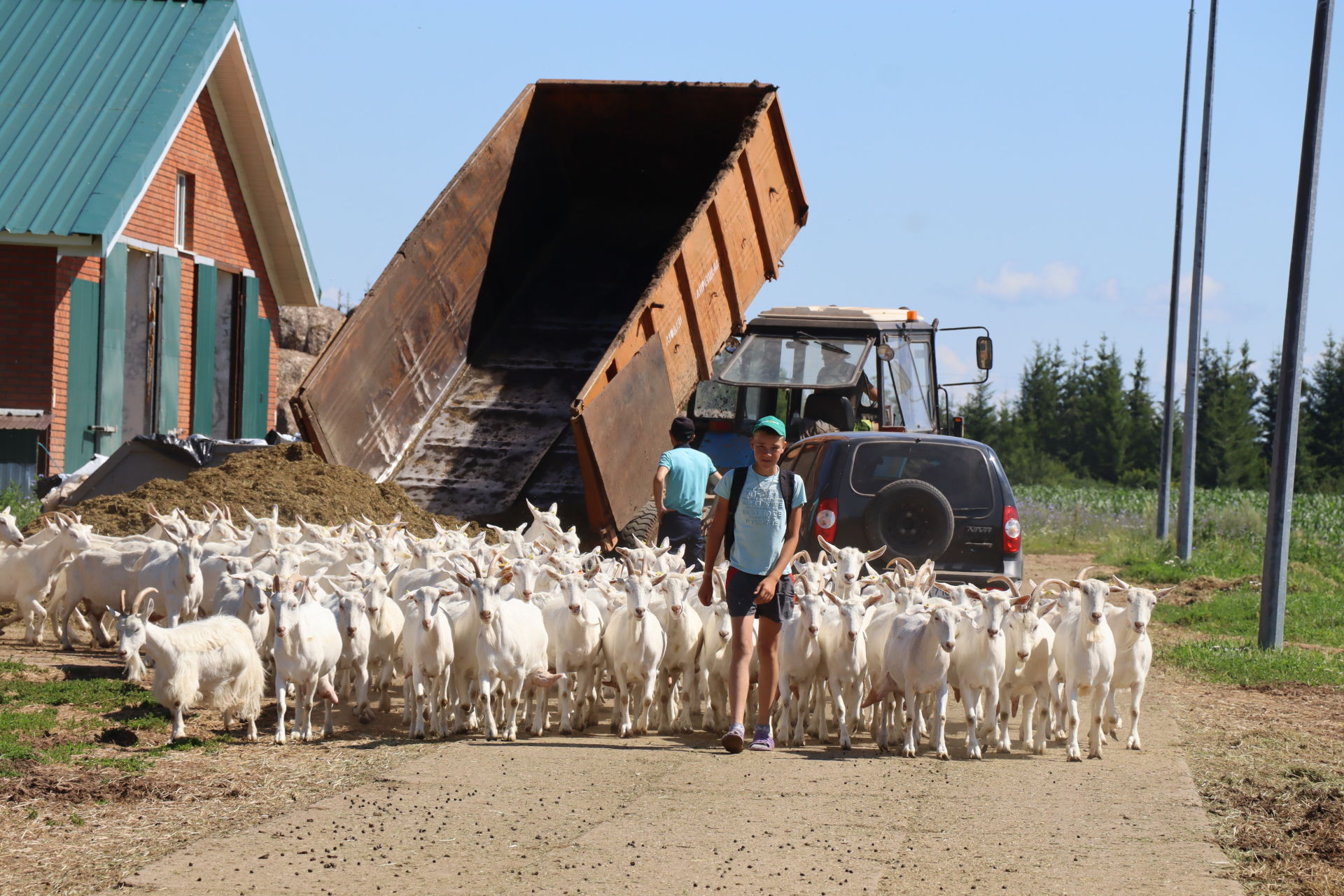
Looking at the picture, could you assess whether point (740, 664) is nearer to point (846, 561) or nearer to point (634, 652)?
point (634, 652)

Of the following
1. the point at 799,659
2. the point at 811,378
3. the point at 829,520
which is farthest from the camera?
the point at 811,378

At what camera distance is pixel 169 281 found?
20438 millimetres

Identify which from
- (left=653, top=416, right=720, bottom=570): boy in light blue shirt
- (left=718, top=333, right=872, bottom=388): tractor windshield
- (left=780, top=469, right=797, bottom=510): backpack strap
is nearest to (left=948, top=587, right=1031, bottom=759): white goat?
(left=780, top=469, right=797, bottom=510): backpack strap

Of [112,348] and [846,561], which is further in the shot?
[112,348]

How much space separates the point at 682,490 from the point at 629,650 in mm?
2588

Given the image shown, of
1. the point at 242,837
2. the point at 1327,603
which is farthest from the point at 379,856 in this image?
the point at 1327,603

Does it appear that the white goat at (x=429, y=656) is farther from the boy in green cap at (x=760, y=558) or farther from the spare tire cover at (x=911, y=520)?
the spare tire cover at (x=911, y=520)

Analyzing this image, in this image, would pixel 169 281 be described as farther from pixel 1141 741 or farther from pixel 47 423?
pixel 1141 741

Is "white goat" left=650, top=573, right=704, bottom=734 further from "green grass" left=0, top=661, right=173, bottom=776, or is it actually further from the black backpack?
"green grass" left=0, top=661, right=173, bottom=776

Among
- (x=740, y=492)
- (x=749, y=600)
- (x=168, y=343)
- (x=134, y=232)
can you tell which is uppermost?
(x=134, y=232)

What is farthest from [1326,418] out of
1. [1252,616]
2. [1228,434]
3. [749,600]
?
[749,600]

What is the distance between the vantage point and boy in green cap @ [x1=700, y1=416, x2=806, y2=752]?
9164 millimetres

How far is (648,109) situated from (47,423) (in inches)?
329

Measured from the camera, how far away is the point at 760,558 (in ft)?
30.6
